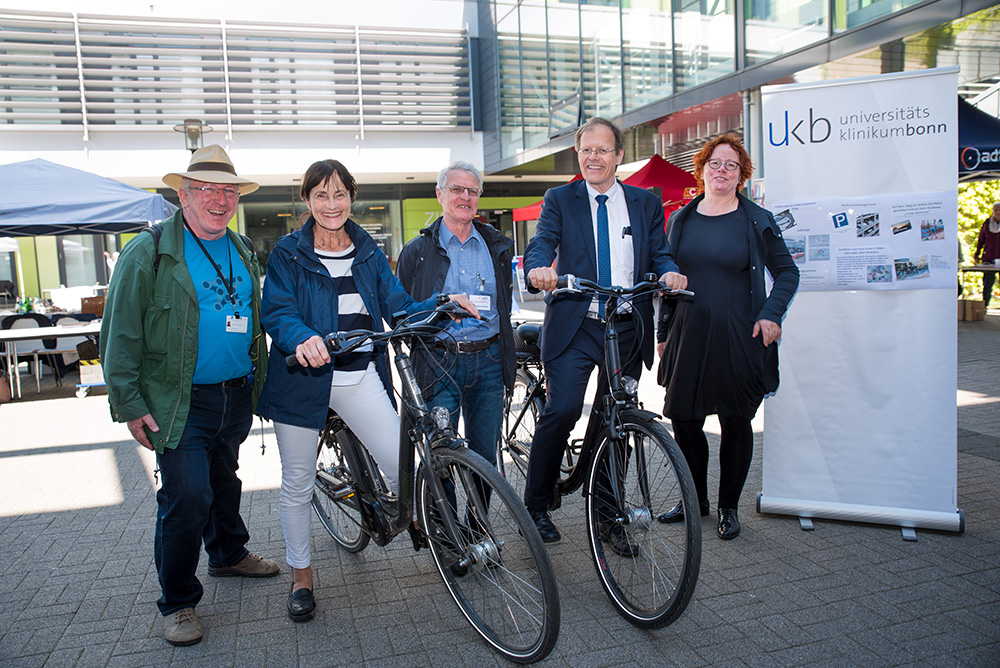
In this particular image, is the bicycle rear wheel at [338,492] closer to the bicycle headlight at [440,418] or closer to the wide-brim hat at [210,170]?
the bicycle headlight at [440,418]

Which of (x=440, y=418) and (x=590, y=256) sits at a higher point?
(x=590, y=256)

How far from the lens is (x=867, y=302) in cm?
384

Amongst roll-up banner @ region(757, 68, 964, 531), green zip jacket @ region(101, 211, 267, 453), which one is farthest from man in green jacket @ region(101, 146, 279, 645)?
roll-up banner @ region(757, 68, 964, 531)

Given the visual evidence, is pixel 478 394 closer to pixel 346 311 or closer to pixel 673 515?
pixel 346 311

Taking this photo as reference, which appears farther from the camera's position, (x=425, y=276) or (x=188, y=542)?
(x=425, y=276)

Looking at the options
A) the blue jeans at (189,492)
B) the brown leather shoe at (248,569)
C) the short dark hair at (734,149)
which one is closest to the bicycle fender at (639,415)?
the short dark hair at (734,149)

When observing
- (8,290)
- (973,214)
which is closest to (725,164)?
(973,214)

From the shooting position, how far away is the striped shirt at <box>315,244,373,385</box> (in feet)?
10.1

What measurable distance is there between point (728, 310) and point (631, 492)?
1.20 metres

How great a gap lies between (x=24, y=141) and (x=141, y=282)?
830 inches

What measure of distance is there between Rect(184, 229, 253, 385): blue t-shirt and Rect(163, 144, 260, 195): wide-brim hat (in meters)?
0.24

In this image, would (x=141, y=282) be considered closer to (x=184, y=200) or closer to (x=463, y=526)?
(x=184, y=200)

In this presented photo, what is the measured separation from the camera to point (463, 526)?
272cm

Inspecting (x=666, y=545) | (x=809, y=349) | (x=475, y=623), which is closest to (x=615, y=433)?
(x=666, y=545)
